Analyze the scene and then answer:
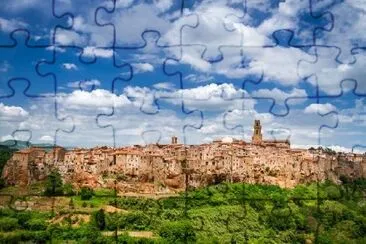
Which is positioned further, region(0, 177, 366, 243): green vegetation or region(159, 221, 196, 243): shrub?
region(159, 221, 196, 243): shrub

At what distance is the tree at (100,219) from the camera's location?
25.6 ft

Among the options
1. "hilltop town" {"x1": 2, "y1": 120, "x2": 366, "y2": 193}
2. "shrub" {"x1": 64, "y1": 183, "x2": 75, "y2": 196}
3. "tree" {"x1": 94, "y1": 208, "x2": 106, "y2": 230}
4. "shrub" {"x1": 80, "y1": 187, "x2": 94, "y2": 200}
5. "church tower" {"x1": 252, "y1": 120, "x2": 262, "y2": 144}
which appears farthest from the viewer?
"hilltop town" {"x1": 2, "y1": 120, "x2": 366, "y2": 193}

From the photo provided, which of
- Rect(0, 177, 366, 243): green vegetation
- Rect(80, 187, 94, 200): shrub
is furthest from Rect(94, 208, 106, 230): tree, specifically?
Rect(80, 187, 94, 200): shrub

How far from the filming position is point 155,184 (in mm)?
10602

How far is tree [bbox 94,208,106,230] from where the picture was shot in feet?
25.6

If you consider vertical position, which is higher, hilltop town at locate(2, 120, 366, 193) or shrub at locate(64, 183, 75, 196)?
hilltop town at locate(2, 120, 366, 193)

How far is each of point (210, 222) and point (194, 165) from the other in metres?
2.45

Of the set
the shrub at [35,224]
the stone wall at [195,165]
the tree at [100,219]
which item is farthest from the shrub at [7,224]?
the stone wall at [195,165]

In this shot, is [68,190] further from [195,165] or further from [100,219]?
[195,165]

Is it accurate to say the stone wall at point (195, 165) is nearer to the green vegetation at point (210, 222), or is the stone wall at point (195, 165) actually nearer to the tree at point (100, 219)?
the green vegetation at point (210, 222)

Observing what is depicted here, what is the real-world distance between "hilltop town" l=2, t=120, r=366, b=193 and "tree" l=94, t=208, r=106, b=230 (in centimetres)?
113

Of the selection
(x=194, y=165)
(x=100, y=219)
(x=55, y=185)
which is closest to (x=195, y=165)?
(x=194, y=165)

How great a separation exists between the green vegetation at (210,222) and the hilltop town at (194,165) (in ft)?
2.30

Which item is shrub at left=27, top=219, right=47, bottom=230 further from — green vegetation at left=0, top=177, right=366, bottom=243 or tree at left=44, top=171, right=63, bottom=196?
tree at left=44, top=171, right=63, bottom=196
